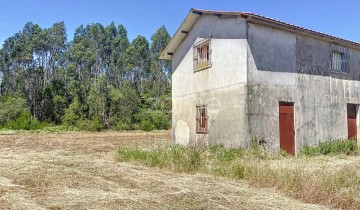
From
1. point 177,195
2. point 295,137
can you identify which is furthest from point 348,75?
point 177,195

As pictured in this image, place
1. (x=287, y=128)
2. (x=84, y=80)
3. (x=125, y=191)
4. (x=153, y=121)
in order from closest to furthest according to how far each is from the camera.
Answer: (x=125, y=191) → (x=287, y=128) → (x=153, y=121) → (x=84, y=80)

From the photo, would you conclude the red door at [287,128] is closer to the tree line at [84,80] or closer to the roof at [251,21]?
the roof at [251,21]

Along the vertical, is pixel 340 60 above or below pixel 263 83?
above

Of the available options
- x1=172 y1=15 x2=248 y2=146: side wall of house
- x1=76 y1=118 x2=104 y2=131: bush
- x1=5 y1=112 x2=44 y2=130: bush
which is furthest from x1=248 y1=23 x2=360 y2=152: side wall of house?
x1=5 y1=112 x2=44 y2=130: bush

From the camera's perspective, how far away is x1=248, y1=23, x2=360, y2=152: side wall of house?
1318 centimetres

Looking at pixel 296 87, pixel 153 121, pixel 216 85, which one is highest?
pixel 216 85

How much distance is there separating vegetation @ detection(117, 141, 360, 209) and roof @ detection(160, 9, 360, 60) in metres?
4.82

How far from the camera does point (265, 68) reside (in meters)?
13.5

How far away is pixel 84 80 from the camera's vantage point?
205 feet

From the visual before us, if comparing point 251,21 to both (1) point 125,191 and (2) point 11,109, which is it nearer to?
(1) point 125,191

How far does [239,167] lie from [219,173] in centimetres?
61

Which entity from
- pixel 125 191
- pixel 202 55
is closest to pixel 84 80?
pixel 202 55

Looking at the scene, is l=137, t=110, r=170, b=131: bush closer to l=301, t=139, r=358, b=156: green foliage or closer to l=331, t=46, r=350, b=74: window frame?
l=331, t=46, r=350, b=74: window frame

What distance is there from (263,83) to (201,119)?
3.67 m
